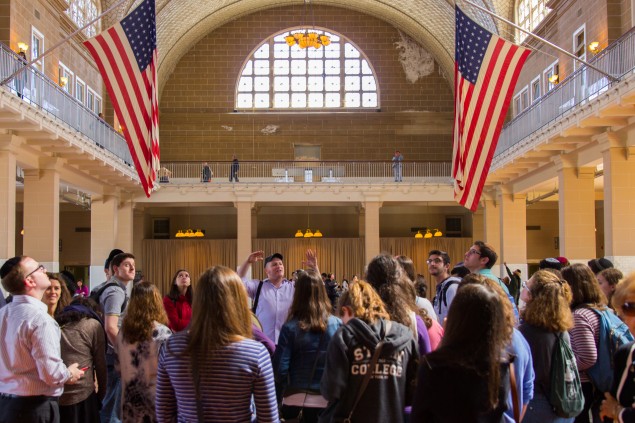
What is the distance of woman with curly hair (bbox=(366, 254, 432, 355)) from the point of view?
4938 millimetres

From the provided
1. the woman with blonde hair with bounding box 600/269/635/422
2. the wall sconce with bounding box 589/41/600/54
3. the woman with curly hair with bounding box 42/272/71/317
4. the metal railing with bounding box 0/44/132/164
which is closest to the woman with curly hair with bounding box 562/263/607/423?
the woman with blonde hair with bounding box 600/269/635/422

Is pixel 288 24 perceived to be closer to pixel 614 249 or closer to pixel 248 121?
pixel 248 121

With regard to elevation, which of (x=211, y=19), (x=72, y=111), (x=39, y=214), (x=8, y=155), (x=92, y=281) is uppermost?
(x=211, y=19)

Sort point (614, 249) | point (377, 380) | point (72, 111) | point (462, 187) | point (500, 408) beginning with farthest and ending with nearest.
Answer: point (72, 111) → point (614, 249) → point (462, 187) → point (377, 380) → point (500, 408)

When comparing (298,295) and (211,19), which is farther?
(211,19)

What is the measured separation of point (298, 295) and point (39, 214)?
56.8 ft

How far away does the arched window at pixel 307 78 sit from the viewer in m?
37.7

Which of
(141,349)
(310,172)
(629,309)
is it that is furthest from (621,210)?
(310,172)

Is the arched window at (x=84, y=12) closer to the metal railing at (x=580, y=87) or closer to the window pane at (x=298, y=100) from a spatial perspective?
the window pane at (x=298, y=100)

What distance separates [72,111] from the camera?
818 inches

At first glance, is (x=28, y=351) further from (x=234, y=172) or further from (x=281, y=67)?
(x=281, y=67)

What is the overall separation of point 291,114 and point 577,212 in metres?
19.3

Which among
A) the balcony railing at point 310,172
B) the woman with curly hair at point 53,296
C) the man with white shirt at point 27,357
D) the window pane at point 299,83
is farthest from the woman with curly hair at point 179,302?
the window pane at point 299,83

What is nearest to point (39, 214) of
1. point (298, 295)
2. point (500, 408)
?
point (298, 295)
